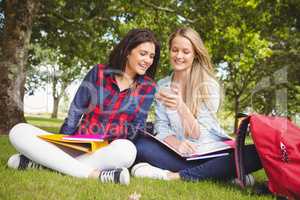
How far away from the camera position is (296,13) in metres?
11.8

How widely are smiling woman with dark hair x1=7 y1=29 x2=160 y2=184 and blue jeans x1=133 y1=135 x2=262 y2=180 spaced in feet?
0.75

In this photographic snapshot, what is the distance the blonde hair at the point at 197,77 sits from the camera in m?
4.43

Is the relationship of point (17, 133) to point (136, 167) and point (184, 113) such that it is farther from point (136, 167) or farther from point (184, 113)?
point (184, 113)

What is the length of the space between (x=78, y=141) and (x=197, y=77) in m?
1.43

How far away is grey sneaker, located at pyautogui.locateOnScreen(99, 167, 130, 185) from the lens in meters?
3.60

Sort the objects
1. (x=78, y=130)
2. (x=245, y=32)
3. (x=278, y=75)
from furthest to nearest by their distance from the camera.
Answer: (x=278, y=75) → (x=245, y=32) → (x=78, y=130)

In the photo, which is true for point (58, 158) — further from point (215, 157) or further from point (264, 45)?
point (264, 45)

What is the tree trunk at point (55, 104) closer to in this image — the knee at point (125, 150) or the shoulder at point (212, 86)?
the shoulder at point (212, 86)

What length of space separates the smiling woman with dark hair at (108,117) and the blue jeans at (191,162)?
23 centimetres

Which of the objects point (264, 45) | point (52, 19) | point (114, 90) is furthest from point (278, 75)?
point (114, 90)

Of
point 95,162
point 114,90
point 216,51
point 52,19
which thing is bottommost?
point 95,162

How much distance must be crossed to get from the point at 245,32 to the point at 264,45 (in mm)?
1188

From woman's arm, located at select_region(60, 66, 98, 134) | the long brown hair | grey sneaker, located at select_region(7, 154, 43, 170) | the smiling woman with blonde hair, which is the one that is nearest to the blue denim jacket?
the smiling woman with blonde hair

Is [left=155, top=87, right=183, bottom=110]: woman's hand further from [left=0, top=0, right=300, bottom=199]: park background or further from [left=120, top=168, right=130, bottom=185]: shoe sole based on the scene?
[left=0, top=0, right=300, bottom=199]: park background
